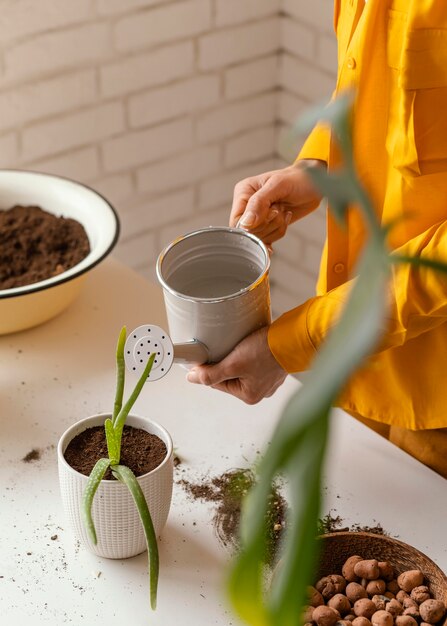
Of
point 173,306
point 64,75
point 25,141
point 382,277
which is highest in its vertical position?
point 382,277

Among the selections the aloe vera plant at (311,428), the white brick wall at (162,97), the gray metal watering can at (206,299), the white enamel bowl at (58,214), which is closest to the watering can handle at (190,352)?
the gray metal watering can at (206,299)

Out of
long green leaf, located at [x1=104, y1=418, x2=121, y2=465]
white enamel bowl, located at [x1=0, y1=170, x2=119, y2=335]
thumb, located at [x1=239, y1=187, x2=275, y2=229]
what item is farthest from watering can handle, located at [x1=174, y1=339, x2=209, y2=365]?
white enamel bowl, located at [x1=0, y1=170, x2=119, y2=335]

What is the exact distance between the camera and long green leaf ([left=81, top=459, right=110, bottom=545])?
900mm

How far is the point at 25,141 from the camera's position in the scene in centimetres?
201

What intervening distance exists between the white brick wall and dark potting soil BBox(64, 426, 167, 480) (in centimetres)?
114

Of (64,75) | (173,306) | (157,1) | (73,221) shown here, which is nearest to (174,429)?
(173,306)

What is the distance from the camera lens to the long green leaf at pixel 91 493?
2.95 ft

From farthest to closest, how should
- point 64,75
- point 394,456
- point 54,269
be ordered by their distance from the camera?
point 64,75 → point 54,269 → point 394,456

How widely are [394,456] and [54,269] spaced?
59 centimetres

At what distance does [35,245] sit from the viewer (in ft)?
4.81

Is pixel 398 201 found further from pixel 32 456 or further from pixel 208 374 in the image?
pixel 32 456

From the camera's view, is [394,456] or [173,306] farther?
[394,456]

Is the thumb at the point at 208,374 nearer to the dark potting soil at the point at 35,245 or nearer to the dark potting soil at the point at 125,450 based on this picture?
the dark potting soil at the point at 125,450

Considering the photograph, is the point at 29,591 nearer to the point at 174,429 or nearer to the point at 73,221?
the point at 174,429
